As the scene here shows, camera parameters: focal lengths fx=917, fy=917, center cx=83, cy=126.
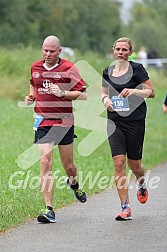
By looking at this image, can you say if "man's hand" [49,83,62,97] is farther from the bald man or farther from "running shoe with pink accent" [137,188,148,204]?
"running shoe with pink accent" [137,188,148,204]

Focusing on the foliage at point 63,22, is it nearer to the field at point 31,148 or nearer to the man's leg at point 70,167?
the field at point 31,148

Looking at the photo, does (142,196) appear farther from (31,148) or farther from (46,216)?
(31,148)

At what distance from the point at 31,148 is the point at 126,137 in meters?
6.48

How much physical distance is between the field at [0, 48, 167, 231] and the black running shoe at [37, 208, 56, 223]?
0.77 feet

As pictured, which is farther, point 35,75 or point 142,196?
point 142,196

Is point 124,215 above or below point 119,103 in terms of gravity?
below

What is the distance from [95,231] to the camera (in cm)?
959

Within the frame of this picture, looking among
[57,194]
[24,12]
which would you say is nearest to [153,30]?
[24,12]

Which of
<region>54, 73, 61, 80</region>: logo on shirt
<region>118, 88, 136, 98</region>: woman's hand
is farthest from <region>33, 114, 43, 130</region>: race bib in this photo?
<region>118, 88, 136, 98</region>: woman's hand

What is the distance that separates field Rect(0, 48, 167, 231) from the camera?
11.5m

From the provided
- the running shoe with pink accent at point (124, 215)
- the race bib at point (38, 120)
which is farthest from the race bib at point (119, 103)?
the running shoe with pink accent at point (124, 215)

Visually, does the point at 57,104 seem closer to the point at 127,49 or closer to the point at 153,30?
the point at 127,49

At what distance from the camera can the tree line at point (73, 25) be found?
5769 cm

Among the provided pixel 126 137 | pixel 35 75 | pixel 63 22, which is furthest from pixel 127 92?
pixel 63 22
